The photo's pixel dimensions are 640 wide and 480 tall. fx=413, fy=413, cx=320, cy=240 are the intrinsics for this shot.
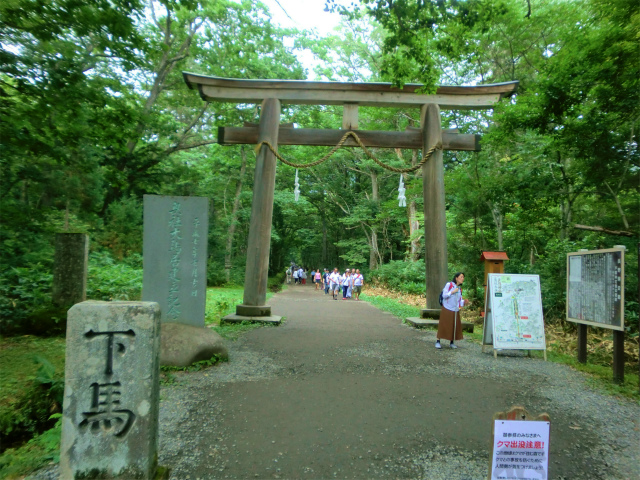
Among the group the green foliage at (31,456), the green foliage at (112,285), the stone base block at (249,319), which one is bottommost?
the green foliage at (31,456)

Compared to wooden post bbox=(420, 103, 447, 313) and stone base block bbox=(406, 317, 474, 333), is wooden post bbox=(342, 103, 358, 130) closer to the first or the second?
wooden post bbox=(420, 103, 447, 313)

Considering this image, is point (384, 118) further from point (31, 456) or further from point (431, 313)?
point (31, 456)

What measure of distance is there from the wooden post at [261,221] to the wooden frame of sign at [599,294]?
645 centimetres

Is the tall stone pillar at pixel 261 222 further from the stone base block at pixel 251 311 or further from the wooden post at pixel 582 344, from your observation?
the wooden post at pixel 582 344

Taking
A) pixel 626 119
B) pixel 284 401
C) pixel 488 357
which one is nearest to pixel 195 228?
pixel 284 401

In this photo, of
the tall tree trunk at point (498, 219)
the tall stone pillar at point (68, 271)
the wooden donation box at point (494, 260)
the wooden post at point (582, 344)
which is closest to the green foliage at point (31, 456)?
the tall stone pillar at point (68, 271)

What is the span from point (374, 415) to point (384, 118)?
18336 mm

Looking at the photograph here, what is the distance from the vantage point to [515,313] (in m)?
7.35

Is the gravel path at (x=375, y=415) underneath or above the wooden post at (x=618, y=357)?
underneath

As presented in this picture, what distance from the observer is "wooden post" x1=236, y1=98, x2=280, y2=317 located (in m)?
10.2

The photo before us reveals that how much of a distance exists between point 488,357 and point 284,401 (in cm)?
416

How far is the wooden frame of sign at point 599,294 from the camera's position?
19.0ft

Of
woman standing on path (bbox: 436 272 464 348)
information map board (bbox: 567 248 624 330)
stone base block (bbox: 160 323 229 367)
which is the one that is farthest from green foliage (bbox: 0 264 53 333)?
information map board (bbox: 567 248 624 330)

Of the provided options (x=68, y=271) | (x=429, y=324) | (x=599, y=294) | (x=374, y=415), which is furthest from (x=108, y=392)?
(x=429, y=324)
